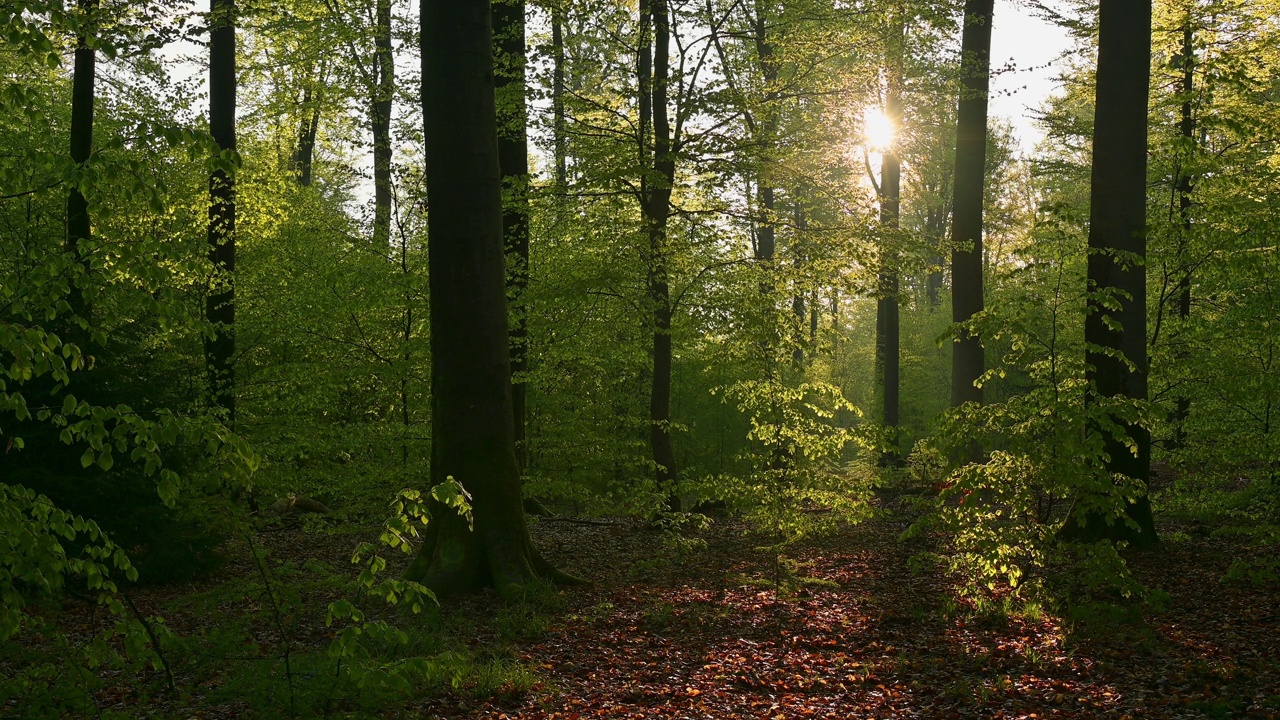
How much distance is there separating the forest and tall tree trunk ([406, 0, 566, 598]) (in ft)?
0.10

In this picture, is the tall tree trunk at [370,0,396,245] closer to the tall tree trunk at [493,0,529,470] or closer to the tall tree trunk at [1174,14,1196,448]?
the tall tree trunk at [493,0,529,470]

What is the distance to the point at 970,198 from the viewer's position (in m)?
12.7

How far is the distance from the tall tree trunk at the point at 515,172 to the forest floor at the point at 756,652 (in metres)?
3.17

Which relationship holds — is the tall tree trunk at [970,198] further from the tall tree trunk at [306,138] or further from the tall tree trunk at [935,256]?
the tall tree trunk at [306,138]

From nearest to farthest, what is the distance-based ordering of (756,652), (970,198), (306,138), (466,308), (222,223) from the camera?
(756,652) → (466,308) → (222,223) → (970,198) → (306,138)

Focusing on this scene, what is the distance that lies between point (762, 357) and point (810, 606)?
7.74 feet

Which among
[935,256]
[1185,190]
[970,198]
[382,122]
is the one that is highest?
[382,122]

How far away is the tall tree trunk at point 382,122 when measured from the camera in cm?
1115

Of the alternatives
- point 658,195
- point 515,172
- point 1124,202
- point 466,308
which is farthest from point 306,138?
point 1124,202

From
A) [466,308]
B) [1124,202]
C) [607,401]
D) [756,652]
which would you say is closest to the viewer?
[756,652]

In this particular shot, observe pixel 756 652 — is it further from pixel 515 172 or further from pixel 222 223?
pixel 222 223

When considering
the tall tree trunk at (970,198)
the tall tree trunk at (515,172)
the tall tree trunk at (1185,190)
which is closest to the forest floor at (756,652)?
the tall tree trunk at (1185,190)

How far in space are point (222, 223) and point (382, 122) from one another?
3.55 m

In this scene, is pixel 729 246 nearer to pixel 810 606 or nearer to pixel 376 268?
pixel 376 268
